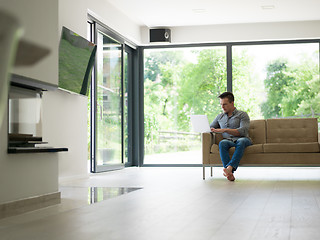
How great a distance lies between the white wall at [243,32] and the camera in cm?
864

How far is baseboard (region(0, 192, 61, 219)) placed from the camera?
121 inches

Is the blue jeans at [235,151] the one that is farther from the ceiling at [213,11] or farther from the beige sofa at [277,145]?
the ceiling at [213,11]

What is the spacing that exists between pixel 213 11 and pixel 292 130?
8.97 ft

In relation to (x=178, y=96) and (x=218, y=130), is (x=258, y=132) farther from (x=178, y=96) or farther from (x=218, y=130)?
(x=178, y=96)

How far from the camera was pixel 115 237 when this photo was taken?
2.09 meters

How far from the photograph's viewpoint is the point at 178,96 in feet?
31.1

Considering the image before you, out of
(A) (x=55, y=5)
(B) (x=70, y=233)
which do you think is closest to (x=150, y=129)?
(A) (x=55, y=5)

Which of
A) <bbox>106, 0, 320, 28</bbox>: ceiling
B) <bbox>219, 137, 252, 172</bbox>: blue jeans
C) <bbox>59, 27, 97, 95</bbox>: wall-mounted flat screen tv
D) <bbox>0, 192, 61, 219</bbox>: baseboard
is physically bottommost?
<bbox>0, 192, 61, 219</bbox>: baseboard

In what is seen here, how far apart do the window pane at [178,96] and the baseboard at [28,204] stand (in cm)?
568

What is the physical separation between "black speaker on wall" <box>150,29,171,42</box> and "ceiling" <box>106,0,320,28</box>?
11 cm

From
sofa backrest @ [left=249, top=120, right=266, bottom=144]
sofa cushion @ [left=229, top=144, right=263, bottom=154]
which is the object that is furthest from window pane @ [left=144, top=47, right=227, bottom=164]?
sofa cushion @ [left=229, top=144, right=263, bottom=154]

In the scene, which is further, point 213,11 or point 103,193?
point 213,11

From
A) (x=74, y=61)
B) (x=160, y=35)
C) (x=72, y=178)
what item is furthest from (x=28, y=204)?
(x=160, y=35)

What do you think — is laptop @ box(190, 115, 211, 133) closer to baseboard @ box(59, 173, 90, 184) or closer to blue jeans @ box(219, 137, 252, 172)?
blue jeans @ box(219, 137, 252, 172)
